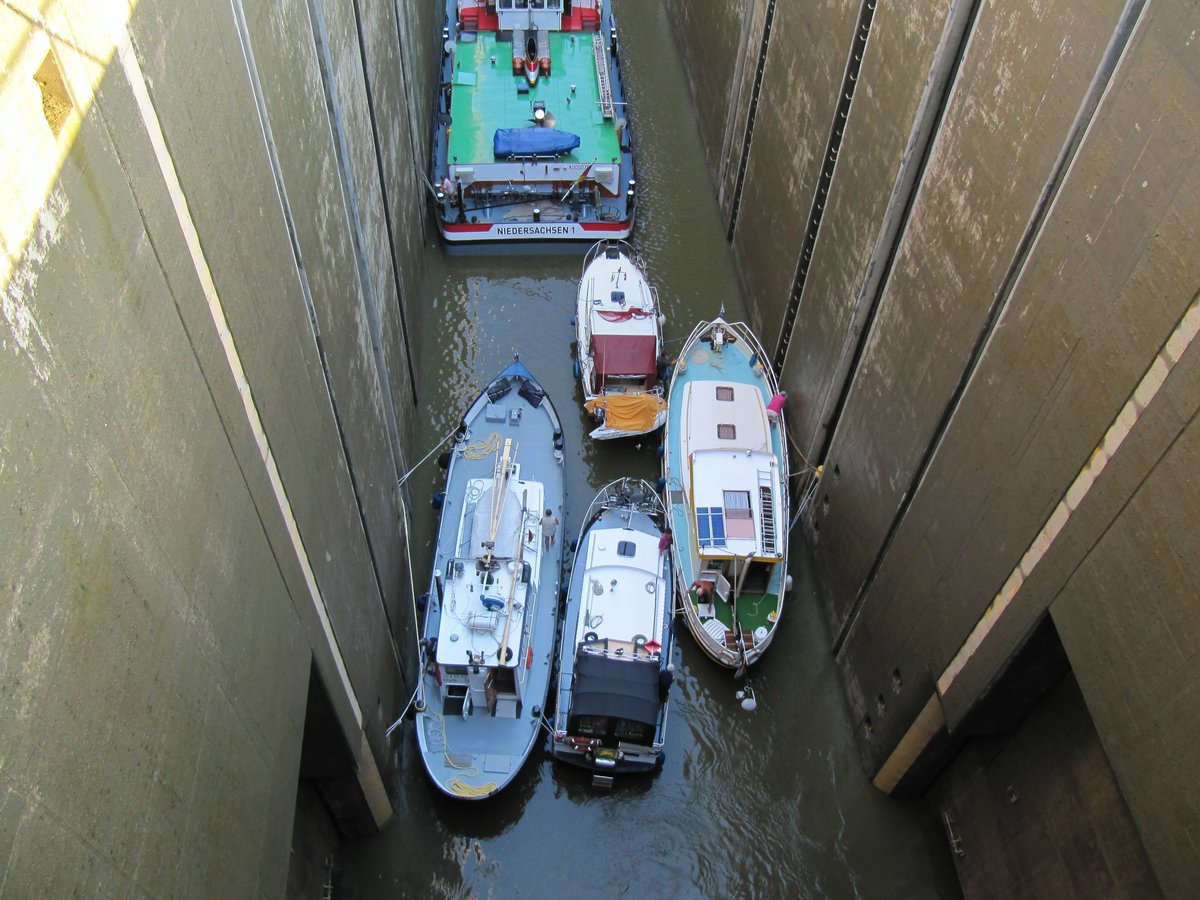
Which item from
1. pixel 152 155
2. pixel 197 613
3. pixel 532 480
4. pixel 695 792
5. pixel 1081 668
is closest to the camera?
pixel 152 155

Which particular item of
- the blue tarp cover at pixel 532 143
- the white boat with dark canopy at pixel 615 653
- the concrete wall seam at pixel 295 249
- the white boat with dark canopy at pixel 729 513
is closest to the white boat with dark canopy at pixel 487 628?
the white boat with dark canopy at pixel 615 653

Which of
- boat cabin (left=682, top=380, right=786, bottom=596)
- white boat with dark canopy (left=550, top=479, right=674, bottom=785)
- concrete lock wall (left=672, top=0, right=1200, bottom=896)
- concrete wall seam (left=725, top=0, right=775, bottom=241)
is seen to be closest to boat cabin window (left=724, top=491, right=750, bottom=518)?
boat cabin (left=682, top=380, right=786, bottom=596)

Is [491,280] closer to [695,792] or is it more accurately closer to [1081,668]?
[695,792]

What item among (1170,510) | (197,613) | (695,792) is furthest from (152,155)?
(695,792)

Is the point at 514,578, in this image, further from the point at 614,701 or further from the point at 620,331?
the point at 620,331

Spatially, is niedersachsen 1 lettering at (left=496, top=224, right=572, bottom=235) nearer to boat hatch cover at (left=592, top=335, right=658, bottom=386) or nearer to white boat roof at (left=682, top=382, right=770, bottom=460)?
boat hatch cover at (left=592, top=335, right=658, bottom=386)

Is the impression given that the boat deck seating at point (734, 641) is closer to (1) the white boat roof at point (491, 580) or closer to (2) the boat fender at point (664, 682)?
(2) the boat fender at point (664, 682)

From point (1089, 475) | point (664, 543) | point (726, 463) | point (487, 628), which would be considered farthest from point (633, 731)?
point (1089, 475)
